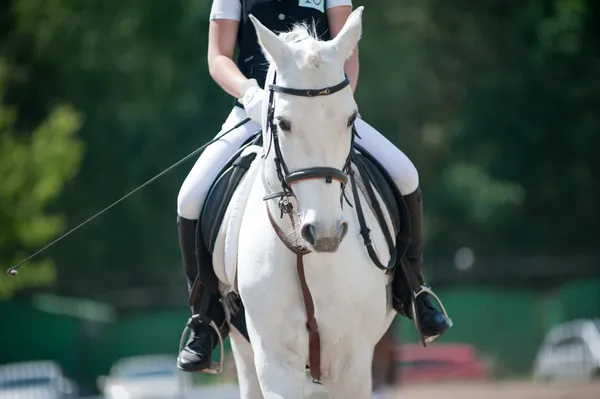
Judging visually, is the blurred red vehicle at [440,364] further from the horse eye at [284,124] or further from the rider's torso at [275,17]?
the horse eye at [284,124]

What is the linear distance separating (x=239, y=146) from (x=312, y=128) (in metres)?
1.69

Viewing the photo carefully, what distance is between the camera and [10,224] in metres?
29.9

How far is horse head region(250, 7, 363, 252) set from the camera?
18.8 ft

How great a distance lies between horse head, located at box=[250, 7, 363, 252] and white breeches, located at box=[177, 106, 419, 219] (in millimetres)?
1229

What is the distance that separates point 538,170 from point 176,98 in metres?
13.0

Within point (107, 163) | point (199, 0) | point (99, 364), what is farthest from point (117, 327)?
point (199, 0)

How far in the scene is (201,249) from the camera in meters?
7.35

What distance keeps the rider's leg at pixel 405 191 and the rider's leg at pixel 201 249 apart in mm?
748

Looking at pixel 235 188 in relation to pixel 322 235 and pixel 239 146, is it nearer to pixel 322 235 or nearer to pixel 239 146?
pixel 239 146

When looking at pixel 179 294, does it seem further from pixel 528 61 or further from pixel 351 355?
pixel 351 355

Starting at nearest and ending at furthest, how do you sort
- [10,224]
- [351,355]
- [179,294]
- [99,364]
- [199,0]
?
1. [351,355]
2. [10,224]
3. [99,364]
4. [179,294]
5. [199,0]

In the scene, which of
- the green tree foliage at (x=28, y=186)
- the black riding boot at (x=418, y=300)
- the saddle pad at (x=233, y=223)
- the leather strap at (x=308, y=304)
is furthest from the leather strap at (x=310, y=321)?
the green tree foliage at (x=28, y=186)

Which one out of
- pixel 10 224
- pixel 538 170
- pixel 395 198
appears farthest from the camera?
pixel 538 170

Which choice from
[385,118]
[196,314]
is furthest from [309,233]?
[385,118]
